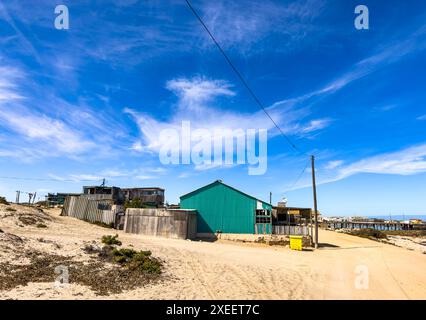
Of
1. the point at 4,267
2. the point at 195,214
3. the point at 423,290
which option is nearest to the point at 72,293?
the point at 4,267

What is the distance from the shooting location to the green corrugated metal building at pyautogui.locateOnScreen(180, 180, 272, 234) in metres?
35.4

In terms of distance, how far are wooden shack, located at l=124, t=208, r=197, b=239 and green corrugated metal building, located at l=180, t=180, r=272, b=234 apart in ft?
13.2

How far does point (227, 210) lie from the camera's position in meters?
36.3

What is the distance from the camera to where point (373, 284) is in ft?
45.0

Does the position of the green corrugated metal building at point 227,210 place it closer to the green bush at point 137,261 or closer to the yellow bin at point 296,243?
the yellow bin at point 296,243

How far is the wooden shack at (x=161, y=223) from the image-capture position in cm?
3142

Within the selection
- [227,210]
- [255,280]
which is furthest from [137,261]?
[227,210]

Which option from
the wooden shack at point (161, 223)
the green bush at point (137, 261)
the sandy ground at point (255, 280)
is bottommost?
the sandy ground at point (255, 280)

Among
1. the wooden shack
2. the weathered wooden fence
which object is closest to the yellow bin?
the wooden shack

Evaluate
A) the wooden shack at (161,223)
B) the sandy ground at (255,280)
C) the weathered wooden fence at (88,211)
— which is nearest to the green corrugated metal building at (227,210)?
the wooden shack at (161,223)

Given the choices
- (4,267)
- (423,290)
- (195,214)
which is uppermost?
(195,214)

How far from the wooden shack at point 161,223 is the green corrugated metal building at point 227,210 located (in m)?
4.01
